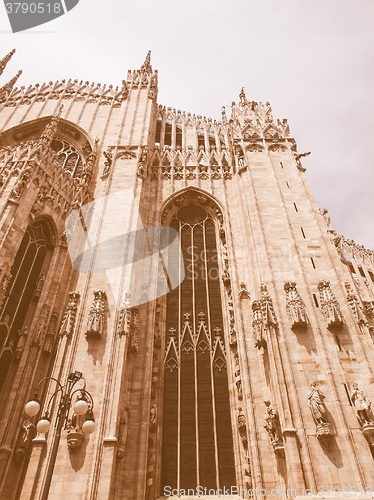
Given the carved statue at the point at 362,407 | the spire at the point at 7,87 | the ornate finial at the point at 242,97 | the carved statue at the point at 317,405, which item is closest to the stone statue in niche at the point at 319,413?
the carved statue at the point at 317,405

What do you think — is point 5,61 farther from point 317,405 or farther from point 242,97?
point 317,405

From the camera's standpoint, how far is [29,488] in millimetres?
9906

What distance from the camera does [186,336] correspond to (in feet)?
47.8

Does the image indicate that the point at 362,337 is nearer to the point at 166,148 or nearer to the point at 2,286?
the point at 2,286

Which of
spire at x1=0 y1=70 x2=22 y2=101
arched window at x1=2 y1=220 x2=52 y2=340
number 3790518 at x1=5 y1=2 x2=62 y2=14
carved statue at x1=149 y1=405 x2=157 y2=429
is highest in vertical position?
spire at x1=0 y1=70 x2=22 y2=101

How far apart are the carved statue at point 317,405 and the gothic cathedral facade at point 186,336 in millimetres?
41

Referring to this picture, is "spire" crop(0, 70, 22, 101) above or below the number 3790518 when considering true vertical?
above

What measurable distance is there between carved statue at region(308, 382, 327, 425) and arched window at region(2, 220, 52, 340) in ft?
29.8

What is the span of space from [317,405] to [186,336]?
5.27m

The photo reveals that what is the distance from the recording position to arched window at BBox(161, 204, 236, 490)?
38.2ft

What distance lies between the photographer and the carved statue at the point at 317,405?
10484 millimetres

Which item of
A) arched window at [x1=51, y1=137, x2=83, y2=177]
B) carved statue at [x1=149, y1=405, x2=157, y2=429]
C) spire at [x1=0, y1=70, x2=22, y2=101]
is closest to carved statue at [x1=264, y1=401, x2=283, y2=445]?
carved statue at [x1=149, y1=405, x2=157, y2=429]

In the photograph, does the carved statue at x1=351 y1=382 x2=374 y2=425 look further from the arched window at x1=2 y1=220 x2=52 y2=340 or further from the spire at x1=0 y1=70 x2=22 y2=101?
the spire at x1=0 y1=70 x2=22 y2=101

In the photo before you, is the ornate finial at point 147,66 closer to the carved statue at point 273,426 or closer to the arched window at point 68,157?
the arched window at point 68,157
